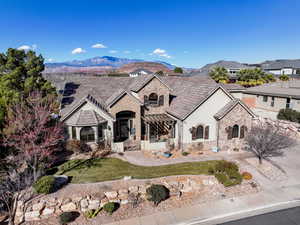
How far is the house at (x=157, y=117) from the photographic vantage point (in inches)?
834

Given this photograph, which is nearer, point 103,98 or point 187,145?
point 187,145

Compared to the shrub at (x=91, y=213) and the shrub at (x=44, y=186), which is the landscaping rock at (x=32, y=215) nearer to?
the shrub at (x=44, y=186)

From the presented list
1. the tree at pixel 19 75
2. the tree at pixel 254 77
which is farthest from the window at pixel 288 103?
the tree at pixel 19 75

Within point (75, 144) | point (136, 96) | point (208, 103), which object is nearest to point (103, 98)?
point (136, 96)

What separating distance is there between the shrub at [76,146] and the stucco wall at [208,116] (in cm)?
1143

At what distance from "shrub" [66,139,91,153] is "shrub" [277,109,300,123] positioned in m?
29.8

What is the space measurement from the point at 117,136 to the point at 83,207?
38.0ft

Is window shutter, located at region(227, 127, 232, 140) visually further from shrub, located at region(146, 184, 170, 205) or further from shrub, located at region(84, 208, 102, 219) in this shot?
shrub, located at region(84, 208, 102, 219)

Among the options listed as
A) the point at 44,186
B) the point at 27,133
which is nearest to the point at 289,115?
the point at 44,186

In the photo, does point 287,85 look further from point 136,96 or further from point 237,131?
point 136,96

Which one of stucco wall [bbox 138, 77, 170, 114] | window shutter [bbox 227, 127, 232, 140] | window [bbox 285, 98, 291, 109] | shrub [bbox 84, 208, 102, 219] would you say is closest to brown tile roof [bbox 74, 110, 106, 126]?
stucco wall [bbox 138, 77, 170, 114]

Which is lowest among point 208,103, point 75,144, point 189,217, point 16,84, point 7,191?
point 189,217

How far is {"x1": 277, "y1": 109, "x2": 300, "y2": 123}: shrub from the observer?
27578 millimetres

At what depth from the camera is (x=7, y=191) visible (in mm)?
13320
